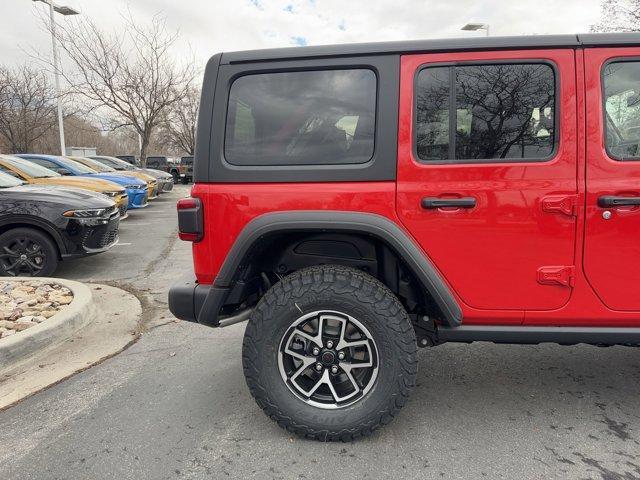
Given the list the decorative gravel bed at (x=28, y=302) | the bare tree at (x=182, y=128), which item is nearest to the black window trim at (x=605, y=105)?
the decorative gravel bed at (x=28, y=302)

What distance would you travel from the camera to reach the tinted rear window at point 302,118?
2371 mm

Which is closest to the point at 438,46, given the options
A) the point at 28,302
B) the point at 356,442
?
the point at 356,442

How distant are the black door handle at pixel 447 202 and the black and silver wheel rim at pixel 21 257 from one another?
5.26 meters

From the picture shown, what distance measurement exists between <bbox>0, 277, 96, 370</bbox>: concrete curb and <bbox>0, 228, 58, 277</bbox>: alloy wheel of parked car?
1405 mm

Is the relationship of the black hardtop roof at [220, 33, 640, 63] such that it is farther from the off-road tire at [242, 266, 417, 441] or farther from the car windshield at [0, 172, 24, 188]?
the car windshield at [0, 172, 24, 188]

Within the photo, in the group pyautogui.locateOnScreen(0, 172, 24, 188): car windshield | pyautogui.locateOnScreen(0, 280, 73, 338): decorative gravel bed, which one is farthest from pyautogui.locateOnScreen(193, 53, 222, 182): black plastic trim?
pyautogui.locateOnScreen(0, 172, 24, 188): car windshield

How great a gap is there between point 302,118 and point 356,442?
1786 millimetres

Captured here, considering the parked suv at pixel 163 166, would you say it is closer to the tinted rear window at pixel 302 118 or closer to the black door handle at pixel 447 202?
the tinted rear window at pixel 302 118

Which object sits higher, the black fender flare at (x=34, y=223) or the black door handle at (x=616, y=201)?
the black door handle at (x=616, y=201)

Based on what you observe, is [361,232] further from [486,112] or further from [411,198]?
[486,112]

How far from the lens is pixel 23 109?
21891mm

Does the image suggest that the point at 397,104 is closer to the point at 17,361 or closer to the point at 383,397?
the point at 383,397

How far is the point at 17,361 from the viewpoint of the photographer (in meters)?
3.35

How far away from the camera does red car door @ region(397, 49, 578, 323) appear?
2230 millimetres
